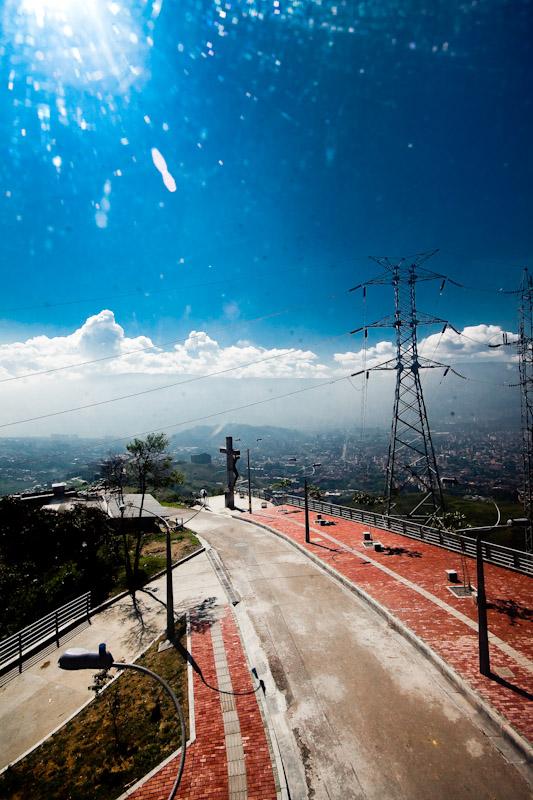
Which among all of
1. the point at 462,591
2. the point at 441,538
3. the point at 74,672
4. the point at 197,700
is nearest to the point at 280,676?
the point at 197,700

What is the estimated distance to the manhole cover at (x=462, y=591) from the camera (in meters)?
16.5

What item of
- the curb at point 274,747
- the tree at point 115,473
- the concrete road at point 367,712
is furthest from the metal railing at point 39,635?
the curb at point 274,747

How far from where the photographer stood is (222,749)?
8.99 metres

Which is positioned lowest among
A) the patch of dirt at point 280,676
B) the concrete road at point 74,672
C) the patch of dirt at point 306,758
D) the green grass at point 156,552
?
the green grass at point 156,552

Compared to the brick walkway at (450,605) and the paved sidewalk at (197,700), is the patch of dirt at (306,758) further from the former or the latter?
the brick walkway at (450,605)

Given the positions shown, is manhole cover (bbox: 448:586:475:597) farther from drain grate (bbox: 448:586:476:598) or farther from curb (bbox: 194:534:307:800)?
curb (bbox: 194:534:307:800)

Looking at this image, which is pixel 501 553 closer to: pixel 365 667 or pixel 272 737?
pixel 365 667

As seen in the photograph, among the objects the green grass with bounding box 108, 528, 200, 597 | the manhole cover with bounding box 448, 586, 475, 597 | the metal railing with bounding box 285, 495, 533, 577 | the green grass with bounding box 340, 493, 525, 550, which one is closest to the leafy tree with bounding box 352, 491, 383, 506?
the metal railing with bounding box 285, 495, 533, 577

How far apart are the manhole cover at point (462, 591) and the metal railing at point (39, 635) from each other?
57.9 feet

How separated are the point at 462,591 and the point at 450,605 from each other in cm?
170

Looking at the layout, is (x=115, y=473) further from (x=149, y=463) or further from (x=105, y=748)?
(x=105, y=748)

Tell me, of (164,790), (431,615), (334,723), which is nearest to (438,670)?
(431,615)

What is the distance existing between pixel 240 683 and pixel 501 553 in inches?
612

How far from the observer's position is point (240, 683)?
11.6m
